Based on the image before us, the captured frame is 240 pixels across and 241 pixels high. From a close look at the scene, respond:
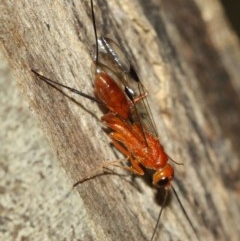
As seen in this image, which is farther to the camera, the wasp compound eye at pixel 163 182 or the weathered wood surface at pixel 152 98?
the wasp compound eye at pixel 163 182

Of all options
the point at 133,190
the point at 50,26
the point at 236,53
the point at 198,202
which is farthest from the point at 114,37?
the point at 236,53

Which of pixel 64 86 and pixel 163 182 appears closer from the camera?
pixel 64 86

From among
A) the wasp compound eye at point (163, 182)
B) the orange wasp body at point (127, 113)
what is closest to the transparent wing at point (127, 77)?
the orange wasp body at point (127, 113)

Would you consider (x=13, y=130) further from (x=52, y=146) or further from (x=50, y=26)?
(x=50, y=26)

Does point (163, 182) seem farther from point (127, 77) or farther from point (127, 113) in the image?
point (127, 77)

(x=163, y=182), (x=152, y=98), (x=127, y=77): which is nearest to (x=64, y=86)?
(x=127, y=77)

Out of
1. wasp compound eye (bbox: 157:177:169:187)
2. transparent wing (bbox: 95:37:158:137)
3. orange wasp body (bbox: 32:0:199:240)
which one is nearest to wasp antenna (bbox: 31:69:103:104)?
orange wasp body (bbox: 32:0:199:240)

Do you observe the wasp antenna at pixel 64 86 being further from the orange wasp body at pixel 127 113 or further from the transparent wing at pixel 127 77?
the transparent wing at pixel 127 77

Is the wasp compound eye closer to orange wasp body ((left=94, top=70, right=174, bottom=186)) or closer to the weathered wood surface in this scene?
orange wasp body ((left=94, top=70, right=174, bottom=186))
